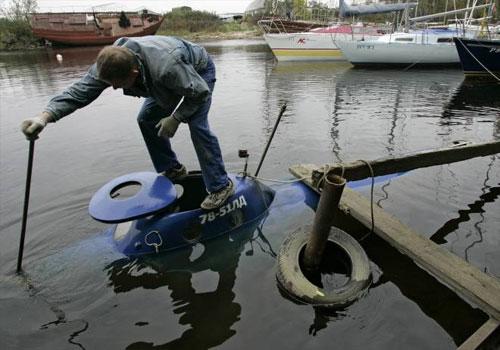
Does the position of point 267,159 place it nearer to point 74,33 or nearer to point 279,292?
point 279,292

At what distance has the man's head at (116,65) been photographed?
293cm

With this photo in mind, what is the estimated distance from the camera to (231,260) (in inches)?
153

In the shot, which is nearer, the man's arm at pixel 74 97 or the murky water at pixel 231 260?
the murky water at pixel 231 260

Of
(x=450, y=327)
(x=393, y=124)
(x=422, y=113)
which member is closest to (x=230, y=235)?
(x=450, y=327)

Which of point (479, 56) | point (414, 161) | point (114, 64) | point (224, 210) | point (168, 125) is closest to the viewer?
point (114, 64)

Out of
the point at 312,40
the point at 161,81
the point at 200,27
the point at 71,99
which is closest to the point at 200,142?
the point at 161,81

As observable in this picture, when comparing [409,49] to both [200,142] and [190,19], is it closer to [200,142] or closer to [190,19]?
[200,142]

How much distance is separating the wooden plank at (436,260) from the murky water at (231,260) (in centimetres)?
26

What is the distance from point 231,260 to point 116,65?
Answer: 2.12 metres

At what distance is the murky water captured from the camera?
3.01 m

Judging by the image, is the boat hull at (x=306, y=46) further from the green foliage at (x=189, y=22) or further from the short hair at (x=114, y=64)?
the green foliage at (x=189, y=22)

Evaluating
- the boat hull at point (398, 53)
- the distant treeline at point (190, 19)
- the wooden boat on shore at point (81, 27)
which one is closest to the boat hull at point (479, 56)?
the boat hull at point (398, 53)

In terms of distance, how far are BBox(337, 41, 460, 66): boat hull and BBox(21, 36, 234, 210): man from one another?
18.8 meters

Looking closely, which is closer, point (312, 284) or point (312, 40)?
point (312, 284)
